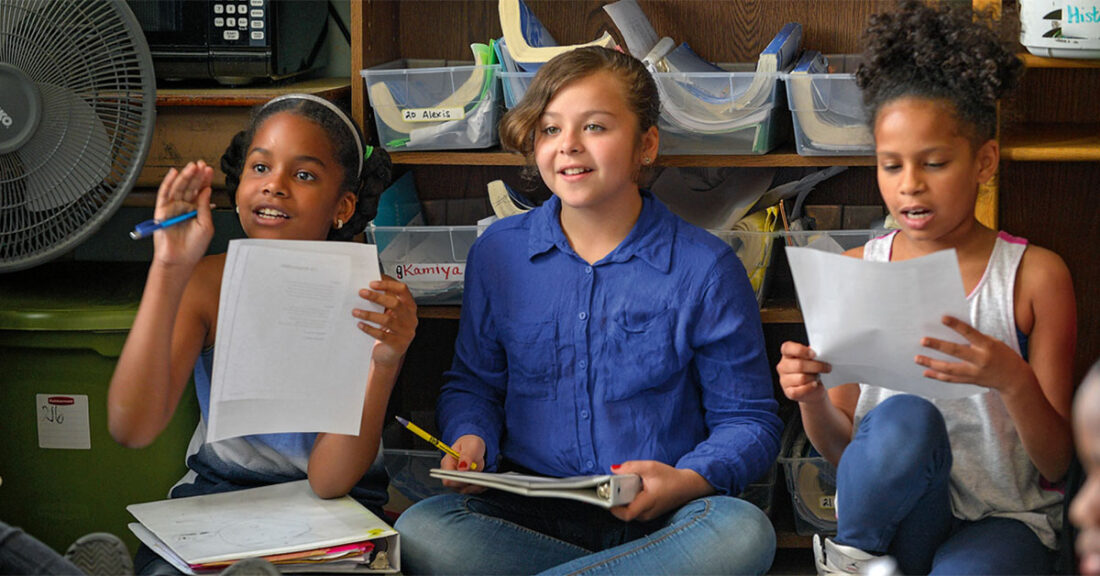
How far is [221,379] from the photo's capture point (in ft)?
4.07

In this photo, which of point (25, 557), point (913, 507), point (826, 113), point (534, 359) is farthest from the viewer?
point (826, 113)

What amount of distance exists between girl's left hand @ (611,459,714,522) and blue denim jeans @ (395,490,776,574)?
2 cm

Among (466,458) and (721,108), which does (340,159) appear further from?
(721,108)

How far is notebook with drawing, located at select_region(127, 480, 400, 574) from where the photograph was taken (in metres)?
1.19

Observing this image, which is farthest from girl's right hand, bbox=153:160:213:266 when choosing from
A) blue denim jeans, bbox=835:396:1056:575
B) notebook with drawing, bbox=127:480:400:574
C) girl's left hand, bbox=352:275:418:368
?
blue denim jeans, bbox=835:396:1056:575

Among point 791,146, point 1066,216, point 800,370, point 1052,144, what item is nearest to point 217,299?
point 800,370

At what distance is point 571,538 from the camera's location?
4.67 ft

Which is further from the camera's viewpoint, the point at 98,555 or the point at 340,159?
the point at 340,159

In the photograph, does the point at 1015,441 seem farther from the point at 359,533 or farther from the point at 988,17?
the point at 359,533

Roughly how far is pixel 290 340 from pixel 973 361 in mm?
732

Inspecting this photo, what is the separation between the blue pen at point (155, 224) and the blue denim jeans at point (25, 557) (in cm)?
32

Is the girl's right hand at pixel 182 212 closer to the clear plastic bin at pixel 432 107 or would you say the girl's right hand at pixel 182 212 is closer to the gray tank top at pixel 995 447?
the clear plastic bin at pixel 432 107

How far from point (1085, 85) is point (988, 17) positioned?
505mm

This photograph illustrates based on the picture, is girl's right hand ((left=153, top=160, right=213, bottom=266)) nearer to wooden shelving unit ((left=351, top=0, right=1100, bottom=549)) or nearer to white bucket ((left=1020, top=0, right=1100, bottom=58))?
wooden shelving unit ((left=351, top=0, right=1100, bottom=549))
